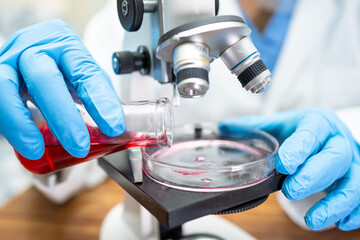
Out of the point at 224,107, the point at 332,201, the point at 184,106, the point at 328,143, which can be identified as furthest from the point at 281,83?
the point at 332,201

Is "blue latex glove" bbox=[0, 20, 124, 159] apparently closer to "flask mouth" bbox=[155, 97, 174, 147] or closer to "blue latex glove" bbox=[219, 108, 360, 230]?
"flask mouth" bbox=[155, 97, 174, 147]

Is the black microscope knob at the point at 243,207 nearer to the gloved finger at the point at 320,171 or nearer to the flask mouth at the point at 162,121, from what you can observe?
the gloved finger at the point at 320,171

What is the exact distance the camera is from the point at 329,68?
1433 mm

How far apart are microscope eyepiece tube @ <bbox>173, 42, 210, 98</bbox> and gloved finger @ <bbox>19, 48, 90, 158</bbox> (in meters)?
0.22

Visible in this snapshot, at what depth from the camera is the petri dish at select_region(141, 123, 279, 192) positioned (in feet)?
2.02

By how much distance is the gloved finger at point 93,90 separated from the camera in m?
0.62

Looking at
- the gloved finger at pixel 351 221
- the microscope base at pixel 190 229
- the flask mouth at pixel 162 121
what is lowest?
the microscope base at pixel 190 229

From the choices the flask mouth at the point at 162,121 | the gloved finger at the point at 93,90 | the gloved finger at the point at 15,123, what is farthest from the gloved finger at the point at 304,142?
the gloved finger at the point at 15,123

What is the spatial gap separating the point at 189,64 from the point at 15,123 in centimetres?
35

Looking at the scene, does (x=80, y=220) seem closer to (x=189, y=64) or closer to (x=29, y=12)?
(x=189, y=64)

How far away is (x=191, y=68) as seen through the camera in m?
0.54

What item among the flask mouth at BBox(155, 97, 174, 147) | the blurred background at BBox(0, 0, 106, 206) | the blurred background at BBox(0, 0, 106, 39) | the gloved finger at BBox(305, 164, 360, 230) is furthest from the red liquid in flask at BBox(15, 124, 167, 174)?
the blurred background at BBox(0, 0, 106, 39)

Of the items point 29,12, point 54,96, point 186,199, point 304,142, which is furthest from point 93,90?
point 29,12

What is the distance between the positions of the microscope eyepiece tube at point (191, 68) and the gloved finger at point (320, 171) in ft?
1.06
